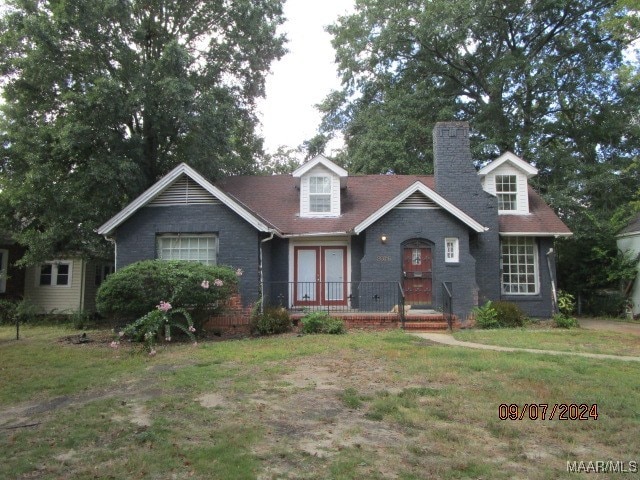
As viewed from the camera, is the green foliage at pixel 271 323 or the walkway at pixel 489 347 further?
the green foliage at pixel 271 323

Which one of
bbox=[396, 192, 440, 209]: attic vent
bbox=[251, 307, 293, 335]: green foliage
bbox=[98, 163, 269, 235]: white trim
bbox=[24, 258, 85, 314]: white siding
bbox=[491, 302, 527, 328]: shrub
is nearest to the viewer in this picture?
bbox=[251, 307, 293, 335]: green foliage

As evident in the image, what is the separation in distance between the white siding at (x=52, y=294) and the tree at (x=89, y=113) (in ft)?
13.6

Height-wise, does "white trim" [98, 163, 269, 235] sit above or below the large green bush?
above

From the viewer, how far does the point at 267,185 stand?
18734mm

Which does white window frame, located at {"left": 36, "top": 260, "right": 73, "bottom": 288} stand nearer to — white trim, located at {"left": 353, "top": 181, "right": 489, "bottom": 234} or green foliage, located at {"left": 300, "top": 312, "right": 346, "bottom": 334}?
green foliage, located at {"left": 300, "top": 312, "right": 346, "bottom": 334}

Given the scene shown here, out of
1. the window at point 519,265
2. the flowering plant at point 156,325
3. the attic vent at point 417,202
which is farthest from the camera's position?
the window at point 519,265

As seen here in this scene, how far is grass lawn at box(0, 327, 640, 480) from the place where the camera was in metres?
4.27

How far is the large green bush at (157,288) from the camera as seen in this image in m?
11.3

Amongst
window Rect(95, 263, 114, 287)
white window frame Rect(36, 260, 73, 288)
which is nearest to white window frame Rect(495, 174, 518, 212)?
window Rect(95, 263, 114, 287)

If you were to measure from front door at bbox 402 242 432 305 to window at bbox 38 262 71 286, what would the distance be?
15.1 metres

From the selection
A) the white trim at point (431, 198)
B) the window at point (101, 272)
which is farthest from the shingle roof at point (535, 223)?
the window at point (101, 272)

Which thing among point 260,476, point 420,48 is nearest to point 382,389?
point 260,476

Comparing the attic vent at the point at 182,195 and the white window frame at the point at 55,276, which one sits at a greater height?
the attic vent at the point at 182,195
